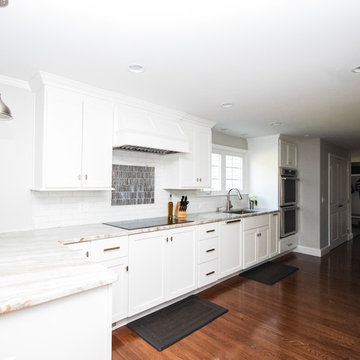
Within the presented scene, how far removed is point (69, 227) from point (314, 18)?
2.55 m

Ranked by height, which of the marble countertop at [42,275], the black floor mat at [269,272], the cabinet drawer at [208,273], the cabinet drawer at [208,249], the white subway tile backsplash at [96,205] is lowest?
the black floor mat at [269,272]

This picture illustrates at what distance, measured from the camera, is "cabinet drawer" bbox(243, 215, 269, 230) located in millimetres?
3854

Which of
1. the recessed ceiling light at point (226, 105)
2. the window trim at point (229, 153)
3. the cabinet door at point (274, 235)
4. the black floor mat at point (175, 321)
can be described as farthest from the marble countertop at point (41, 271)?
the cabinet door at point (274, 235)

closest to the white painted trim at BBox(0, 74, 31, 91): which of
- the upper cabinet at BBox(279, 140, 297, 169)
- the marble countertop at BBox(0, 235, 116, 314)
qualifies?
the marble countertop at BBox(0, 235, 116, 314)

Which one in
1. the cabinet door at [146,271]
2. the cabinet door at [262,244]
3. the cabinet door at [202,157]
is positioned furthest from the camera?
the cabinet door at [262,244]

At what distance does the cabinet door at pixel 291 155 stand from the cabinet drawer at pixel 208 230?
2.51 m

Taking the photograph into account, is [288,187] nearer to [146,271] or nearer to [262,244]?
[262,244]

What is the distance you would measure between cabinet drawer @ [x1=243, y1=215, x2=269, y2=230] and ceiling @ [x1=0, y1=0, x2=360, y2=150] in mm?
1767

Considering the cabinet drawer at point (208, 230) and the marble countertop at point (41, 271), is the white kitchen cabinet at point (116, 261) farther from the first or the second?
the cabinet drawer at point (208, 230)

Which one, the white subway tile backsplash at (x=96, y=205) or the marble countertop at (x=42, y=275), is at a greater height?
the white subway tile backsplash at (x=96, y=205)

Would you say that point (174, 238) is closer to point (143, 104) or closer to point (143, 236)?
point (143, 236)

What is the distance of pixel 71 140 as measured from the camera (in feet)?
7.80

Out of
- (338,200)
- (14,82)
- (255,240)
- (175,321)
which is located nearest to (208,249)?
(175,321)

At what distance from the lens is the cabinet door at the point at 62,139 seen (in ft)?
7.39
